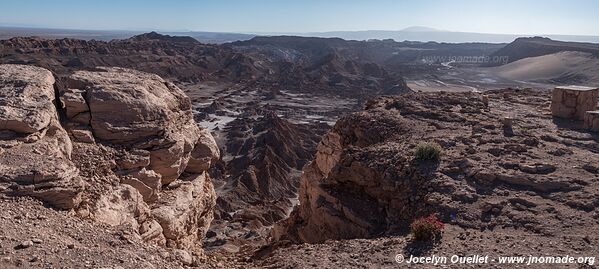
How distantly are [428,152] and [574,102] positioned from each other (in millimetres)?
6195

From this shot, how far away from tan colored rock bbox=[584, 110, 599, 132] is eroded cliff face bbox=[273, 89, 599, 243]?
0.29m

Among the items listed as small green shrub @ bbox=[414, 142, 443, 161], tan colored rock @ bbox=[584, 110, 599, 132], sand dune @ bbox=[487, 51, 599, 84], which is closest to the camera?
small green shrub @ bbox=[414, 142, 443, 161]

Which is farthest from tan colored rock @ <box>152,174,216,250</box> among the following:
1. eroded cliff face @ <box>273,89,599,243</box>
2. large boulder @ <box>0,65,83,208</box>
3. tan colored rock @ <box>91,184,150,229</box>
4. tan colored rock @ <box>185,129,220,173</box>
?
eroded cliff face @ <box>273,89,599,243</box>

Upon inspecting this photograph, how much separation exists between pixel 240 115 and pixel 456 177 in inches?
1561

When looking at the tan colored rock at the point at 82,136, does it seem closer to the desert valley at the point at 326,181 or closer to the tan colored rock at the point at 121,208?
the desert valley at the point at 326,181

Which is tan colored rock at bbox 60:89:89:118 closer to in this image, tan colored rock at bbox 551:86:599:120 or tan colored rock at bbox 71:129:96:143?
tan colored rock at bbox 71:129:96:143

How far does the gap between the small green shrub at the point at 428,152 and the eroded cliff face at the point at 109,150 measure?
4907 mm

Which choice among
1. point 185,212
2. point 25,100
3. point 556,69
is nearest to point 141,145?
point 185,212

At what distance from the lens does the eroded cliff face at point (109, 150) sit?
738 cm

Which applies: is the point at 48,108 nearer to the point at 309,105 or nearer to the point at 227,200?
the point at 227,200

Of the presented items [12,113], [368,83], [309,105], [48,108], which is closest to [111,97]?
[48,108]

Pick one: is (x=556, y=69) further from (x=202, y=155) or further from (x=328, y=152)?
(x=202, y=155)

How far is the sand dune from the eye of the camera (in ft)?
222

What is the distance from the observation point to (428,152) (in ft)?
34.2
